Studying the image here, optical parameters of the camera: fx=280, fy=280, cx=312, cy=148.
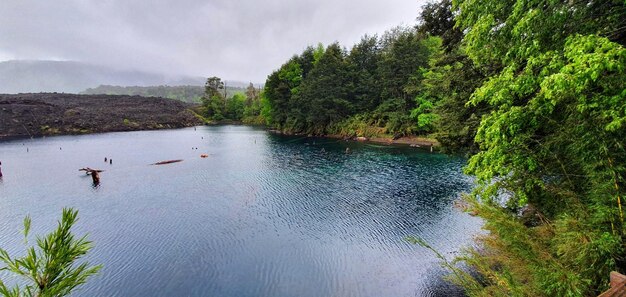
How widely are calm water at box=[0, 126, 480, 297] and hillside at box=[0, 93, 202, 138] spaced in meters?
57.7

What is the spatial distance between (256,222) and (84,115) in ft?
358

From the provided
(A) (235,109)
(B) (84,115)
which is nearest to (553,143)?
(B) (84,115)

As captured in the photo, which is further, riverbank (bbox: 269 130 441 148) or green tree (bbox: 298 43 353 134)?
green tree (bbox: 298 43 353 134)

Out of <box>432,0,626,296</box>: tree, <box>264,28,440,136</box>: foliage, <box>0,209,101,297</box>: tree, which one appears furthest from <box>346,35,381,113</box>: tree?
<box>0,209,101,297</box>: tree

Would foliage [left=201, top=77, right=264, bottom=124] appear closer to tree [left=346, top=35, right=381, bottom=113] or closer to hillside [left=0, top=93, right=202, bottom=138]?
hillside [left=0, top=93, right=202, bottom=138]

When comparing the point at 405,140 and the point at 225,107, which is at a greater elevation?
the point at 225,107

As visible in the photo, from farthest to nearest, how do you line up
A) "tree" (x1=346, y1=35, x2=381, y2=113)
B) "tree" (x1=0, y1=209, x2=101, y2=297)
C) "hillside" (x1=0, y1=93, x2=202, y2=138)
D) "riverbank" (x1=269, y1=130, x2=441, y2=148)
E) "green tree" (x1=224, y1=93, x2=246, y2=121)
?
"green tree" (x1=224, y1=93, x2=246, y2=121), "hillside" (x1=0, y1=93, x2=202, y2=138), "tree" (x1=346, y1=35, x2=381, y2=113), "riverbank" (x1=269, y1=130, x2=441, y2=148), "tree" (x1=0, y1=209, x2=101, y2=297)

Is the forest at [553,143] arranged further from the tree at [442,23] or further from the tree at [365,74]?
the tree at [365,74]

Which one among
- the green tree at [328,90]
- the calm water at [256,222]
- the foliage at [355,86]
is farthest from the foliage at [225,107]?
the calm water at [256,222]

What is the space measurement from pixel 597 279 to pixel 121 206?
29.8 m

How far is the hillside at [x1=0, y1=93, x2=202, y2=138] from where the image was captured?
277 ft

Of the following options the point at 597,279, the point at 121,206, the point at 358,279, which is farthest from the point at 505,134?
the point at 121,206

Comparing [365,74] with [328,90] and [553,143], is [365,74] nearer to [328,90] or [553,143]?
[328,90]

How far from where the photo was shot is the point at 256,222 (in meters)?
21.5
